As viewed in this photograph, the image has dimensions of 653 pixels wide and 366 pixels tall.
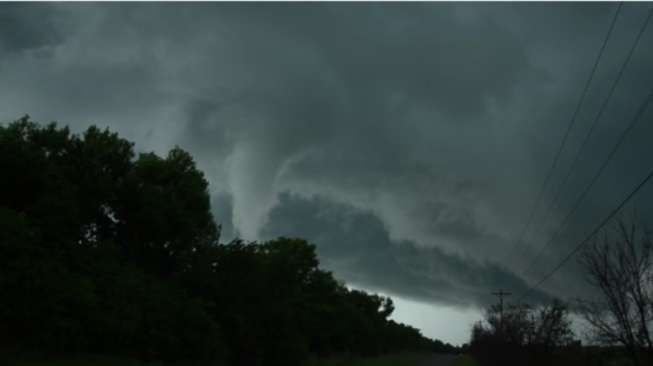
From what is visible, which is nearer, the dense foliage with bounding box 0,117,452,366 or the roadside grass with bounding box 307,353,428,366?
the dense foliage with bounding box 0,117,452,366

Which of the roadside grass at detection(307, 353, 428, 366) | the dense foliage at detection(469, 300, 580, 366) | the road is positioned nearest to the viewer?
the dense foliage at detection(469, 300, 580, 366)

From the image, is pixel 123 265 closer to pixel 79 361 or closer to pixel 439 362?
pixel 79 361

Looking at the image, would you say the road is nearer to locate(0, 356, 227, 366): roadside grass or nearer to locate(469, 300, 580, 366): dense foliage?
locate(469, 300, 580, 366): dense foliage

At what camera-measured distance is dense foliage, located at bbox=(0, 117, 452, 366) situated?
96.5ft

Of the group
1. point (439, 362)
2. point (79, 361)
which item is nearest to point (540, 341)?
→ point (79, 361)

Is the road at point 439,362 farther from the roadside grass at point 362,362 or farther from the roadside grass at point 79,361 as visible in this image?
the roadside grass at point 79,361

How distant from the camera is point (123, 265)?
3944 centimetres

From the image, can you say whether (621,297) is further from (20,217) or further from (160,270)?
(160,270)

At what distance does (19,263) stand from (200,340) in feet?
45.2

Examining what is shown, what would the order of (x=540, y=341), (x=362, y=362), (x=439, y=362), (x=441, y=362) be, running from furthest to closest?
(x=441, y=362) → (x=439, y=362) → (x=362, y=362) → (x=540, y=341)

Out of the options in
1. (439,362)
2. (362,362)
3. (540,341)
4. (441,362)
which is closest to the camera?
(540,341)

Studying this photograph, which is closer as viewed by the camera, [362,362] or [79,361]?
[79,361]

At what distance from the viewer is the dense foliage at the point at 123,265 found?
96.5 ft

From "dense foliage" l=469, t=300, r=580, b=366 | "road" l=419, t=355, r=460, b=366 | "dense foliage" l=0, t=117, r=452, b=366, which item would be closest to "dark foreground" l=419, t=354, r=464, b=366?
"road" l=419, t=355, r=460, b=366
